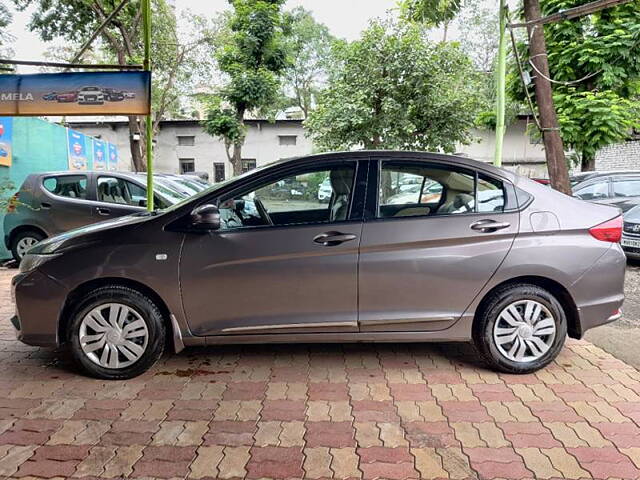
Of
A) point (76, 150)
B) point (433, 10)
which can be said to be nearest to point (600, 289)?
point (433, 10)

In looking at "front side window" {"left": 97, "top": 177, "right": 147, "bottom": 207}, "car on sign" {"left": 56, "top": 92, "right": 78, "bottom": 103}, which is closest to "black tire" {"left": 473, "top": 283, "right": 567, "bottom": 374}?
"car on sign" {"left": 56, "top": 92, "right": 78, "bottom": 103}

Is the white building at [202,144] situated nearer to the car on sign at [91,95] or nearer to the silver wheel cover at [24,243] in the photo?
the silver wheel cover at [24,243]

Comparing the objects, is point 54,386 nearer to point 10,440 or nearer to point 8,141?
point 10,440

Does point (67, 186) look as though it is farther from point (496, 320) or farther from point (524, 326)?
point (524, 326)

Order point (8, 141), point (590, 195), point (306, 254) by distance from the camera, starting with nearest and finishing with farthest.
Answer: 1. point (306, 254)
2. point (8, 141)
3. point (590, 195)

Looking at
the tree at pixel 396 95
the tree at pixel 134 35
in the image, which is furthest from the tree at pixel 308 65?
the tree at pixel 396 95

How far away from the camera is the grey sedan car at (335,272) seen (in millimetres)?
3068

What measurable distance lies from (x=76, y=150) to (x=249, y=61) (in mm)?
7399

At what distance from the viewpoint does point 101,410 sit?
2.78 meters

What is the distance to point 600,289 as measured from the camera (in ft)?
10.5

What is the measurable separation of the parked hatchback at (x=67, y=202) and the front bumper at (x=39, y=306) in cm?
362

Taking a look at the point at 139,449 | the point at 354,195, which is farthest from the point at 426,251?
the point at 139,449

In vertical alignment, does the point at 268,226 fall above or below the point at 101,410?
above

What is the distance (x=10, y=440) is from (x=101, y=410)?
0.46m
